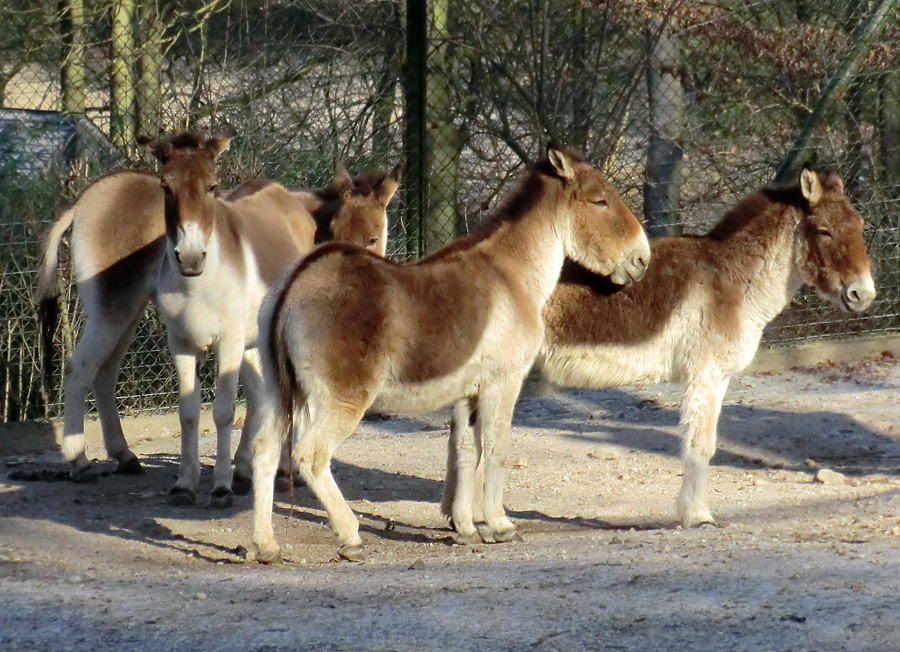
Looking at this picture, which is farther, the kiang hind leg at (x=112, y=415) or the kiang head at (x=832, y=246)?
the kiang hind leg at (x=112, y=415)

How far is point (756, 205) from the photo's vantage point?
7.05 meters

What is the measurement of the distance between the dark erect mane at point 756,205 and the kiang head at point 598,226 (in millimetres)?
763

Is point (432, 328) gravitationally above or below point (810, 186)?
below

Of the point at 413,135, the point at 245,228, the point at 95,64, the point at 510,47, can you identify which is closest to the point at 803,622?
the point at 245,228

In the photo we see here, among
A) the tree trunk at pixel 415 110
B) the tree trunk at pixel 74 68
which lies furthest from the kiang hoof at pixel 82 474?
the tree trunk at pixel 74 68

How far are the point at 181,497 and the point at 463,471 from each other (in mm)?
1881

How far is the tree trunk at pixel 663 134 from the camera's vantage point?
10.7 meters

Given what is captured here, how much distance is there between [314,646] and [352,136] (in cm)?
814

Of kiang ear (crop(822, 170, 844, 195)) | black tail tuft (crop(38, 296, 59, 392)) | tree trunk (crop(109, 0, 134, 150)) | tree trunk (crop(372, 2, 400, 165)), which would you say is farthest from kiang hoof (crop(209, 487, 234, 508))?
tree trunk (crop(372, 2, 400, 165))

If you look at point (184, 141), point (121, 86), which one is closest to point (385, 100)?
point (121, 86)

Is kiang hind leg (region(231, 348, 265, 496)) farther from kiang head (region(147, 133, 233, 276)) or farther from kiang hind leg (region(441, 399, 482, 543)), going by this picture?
kiang hind leg (region(441, 399, 482, 543))

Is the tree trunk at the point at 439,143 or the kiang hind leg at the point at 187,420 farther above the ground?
the tree trunk at the point at 439,143

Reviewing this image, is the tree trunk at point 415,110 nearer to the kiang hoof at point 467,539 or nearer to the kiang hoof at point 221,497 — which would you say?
the kiang hoof at point 221,497

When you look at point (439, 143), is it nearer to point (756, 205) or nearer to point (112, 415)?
point (756, 205)
